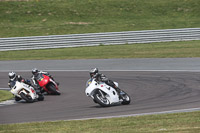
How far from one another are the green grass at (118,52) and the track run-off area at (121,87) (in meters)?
2.00

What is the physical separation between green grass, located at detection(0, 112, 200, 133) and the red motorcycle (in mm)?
7032

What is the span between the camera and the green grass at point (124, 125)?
425 inches

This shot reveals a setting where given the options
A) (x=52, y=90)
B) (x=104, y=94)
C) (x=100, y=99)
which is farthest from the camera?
(x=52, y=90)

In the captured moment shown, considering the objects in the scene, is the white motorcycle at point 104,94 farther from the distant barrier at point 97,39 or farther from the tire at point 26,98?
the distant barrier at point 97,39

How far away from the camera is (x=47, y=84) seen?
1955cm

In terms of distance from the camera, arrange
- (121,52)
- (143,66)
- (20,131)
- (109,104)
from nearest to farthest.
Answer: (20,131) → (109,104) → (143,66) → (121,52)

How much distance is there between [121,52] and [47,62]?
5587 millimetres

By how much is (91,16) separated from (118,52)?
47.3ft

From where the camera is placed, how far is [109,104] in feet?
51.1

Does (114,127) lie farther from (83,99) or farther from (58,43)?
(58,43)

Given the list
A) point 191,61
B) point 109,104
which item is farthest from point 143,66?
point 109,104

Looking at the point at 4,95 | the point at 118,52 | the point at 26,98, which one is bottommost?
the point at 26,98

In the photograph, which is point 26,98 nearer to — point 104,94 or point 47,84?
point 47,84

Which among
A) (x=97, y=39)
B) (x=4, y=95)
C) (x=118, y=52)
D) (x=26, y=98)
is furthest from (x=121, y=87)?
(x=97, y=39)
